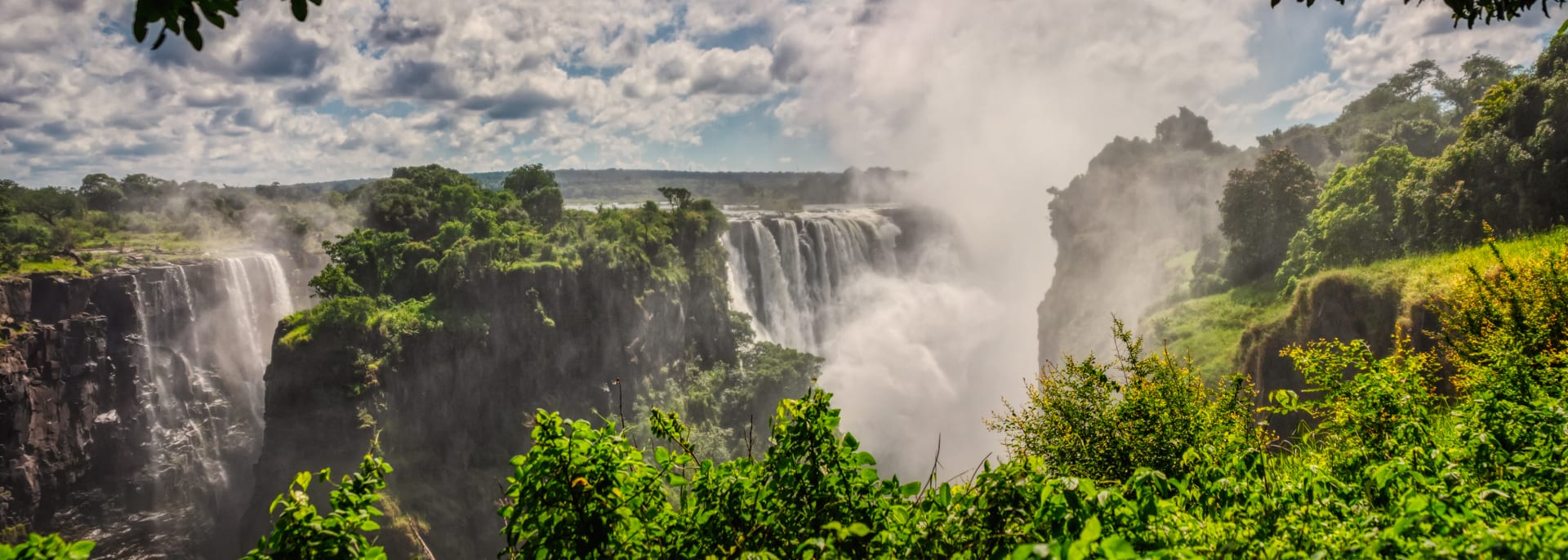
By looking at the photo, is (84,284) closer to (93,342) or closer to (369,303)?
(93,342)

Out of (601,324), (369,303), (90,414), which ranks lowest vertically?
(90,414)

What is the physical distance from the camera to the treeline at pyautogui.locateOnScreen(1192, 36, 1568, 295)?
57.2 ft

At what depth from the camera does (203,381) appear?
35500 mm

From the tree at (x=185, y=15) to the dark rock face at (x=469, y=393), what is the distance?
1005 inches

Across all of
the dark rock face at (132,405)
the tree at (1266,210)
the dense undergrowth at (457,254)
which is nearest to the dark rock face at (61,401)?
the dark rock face at (132,405)

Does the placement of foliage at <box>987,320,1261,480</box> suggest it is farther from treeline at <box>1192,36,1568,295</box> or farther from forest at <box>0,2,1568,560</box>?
treeline at <box>1192,36,1568,295</box>

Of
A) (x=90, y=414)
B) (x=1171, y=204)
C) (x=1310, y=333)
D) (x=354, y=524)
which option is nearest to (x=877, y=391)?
(x=1171, y=204)

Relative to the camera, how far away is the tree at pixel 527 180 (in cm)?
3866

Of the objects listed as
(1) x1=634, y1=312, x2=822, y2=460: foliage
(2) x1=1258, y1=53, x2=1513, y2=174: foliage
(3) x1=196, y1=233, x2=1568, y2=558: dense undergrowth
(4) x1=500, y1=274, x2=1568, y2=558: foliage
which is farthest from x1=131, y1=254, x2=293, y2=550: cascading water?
(2) x1=1258, y1=53, x2=1513, y2=174: foliage

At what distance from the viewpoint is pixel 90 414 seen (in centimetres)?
3086

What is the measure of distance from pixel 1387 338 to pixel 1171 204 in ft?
126

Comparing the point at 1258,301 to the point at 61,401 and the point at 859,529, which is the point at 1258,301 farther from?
the point at 61,401

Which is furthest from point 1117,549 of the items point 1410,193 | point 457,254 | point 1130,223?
point 1130,223

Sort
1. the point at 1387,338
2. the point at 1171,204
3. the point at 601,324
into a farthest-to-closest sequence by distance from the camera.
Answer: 1. the point at 1171,204
2. the point at 601,324
3. the point at 1387,338
